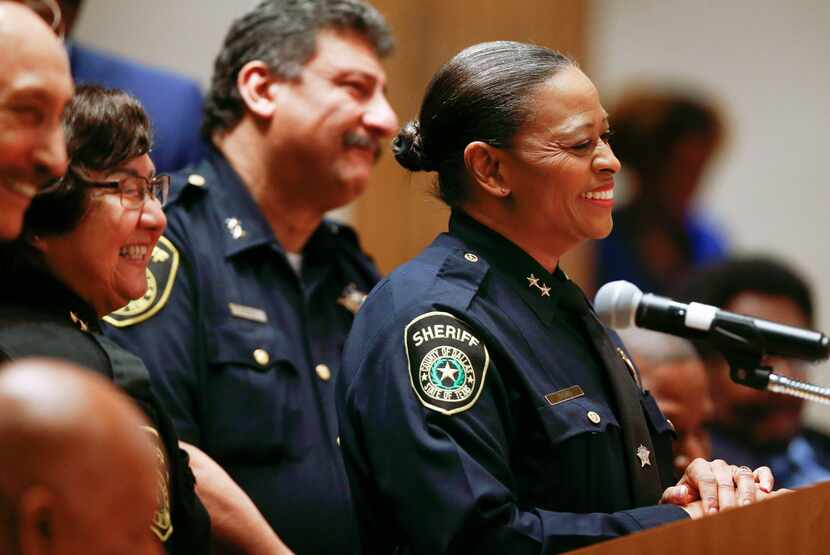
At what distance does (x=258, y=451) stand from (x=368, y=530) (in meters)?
0.55

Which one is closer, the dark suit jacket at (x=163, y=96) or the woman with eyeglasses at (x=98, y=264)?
the woman with eyeglasses at (x=98, y=264)

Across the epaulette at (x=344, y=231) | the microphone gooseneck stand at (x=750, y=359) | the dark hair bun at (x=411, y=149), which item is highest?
the dark hair bun at (x=411, y=149)

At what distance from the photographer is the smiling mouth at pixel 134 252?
1.83 m

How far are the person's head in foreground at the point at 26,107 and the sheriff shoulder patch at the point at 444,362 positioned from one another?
52 cm

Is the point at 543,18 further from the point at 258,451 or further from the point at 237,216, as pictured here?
the point at 258,451

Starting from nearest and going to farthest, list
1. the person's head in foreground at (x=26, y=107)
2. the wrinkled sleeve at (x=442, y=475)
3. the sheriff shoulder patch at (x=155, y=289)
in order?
1. the person's head in foreground at (x=26, y=107)
2. the wrinkled sleeve at (x=442, y=475)
3. the sheriff shoulder patch at (x=155, y=289)

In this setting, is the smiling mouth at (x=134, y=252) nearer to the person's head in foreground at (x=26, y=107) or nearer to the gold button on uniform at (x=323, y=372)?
the person's head in foreground at (x=26, y=107)

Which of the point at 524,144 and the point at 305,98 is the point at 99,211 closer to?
the point at 524,144

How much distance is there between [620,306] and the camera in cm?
179

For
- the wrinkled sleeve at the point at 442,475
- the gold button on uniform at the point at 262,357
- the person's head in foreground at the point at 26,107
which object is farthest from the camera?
the gold button on uniform at the point at 262,357

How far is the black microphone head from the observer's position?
70.4 inches

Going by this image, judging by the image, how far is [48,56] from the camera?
4.46 ft

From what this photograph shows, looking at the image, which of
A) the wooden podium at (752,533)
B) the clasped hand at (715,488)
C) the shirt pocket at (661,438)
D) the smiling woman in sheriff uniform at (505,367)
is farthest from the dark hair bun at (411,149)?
the wooden podium at (752,533)

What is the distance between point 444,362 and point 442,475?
15 centimetres
